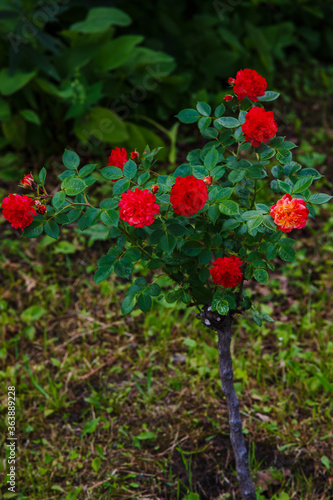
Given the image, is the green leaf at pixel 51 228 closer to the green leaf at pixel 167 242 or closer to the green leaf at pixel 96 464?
the green leaf at pixel 167 242

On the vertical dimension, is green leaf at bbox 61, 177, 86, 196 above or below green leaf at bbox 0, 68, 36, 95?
above

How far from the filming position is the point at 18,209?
1.18 m

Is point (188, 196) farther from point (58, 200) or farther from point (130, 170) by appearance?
point (58, 200)

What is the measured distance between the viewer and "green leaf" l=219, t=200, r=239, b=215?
119 cm

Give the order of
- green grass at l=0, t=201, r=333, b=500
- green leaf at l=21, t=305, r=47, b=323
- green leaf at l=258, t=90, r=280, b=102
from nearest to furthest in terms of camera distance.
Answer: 1. green leaf at l=258, t=90, r=280, b=102
2. green grass at l=0, t=201, r=333, b=500
3. green leaf at l=21, t=305, r=47, b=323

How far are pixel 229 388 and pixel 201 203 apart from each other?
0.70 meters

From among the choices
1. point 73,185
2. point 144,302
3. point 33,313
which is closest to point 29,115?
point 33,313

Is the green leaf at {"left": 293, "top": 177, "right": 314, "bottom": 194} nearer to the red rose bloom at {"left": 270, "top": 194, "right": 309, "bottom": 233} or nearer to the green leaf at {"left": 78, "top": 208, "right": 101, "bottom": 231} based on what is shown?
the red rose bloom at {"left": 270, "top": 194, "right": 309, "bottom": 233}

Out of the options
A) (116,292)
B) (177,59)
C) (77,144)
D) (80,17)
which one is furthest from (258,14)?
(116,292)

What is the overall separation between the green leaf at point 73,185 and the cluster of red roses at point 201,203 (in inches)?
2.8

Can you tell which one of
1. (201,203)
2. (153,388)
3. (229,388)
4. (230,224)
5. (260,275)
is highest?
(201,203)

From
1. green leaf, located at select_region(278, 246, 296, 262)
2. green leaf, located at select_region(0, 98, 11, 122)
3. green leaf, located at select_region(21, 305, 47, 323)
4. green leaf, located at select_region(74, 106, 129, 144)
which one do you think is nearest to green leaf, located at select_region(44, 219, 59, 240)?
green leaf, located at select_region(278, 246, 296, 262)

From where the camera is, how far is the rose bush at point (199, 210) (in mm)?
1154

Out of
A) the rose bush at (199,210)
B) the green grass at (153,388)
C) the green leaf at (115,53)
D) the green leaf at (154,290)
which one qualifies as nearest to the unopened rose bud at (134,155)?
the rose bush at (199,210)
